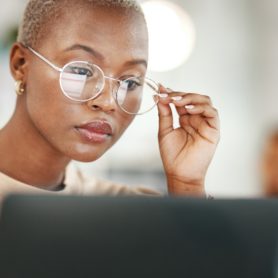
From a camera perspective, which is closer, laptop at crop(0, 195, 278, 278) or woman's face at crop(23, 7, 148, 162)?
laptop at crop(0, 195, 278, 278)

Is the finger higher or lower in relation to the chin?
higher

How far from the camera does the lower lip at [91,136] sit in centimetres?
80

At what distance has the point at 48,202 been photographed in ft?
1.66

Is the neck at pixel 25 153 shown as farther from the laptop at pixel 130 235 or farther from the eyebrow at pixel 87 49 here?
the laptop at pixel 130 235

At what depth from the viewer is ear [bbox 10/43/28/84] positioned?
31.2 inches

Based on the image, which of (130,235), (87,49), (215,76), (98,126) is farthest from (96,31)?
(215,76)

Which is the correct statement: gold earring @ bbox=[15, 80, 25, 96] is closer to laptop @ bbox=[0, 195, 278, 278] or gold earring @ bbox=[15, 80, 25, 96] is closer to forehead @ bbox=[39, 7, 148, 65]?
forehead @ bbox=[39, 7, 148, 65]

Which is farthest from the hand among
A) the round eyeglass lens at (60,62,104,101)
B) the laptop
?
the laptop

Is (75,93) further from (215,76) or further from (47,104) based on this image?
(215,76)

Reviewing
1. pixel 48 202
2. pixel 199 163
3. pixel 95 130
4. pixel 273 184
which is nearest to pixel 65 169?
pixel 95 130

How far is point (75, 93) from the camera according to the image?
788mm

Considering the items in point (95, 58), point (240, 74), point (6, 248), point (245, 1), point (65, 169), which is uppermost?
point (245, 1)

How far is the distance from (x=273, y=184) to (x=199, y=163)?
116 cm

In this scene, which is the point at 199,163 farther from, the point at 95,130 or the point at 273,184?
the point at 273,184
